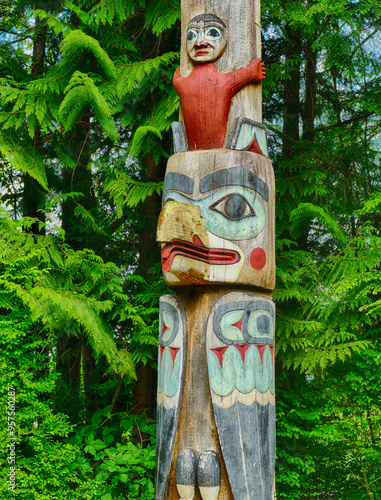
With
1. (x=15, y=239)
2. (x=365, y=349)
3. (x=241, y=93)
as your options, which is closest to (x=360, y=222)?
(x=365, y=349)

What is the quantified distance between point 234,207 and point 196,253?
51 cm

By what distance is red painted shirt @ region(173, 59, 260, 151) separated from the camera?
183 inches

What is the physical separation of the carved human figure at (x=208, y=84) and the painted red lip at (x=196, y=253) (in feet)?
3.37

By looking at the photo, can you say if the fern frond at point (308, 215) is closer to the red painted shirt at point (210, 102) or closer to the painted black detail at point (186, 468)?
the red painted shirt at point (210, 102)

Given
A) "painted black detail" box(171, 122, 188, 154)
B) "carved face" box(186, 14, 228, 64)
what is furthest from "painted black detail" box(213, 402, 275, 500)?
"carved face" box(186, 14, 228, 64)

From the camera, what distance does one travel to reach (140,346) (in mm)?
6355

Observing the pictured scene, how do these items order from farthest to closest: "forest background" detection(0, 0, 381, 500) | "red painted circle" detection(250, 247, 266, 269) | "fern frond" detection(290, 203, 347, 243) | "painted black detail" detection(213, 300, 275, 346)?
1. "fern frond" detection(290, 203, 347, 243)
2. "forest background" detection(0, 0, 381, 500)
3. "red painted circle" detection(250, 247, 266, 269)
4. "painted black detail" detection(213, 300, 275, 346)

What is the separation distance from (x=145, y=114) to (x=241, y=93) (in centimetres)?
245

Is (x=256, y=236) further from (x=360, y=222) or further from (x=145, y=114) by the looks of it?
(x=360, y=222)

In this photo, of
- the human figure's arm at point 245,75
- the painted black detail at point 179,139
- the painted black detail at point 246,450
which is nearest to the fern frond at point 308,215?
the human figure's arm at point 245,75

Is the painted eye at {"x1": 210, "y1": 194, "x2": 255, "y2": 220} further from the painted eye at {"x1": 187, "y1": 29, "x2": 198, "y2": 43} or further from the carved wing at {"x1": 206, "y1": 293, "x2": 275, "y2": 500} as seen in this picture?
the painted eye at {"x1": 187, "y1": 29, "x2": 198, "y2": 43}

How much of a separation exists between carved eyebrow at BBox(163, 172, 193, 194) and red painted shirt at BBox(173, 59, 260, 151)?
455mm

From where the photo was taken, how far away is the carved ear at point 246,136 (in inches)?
178

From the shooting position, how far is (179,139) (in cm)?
475
